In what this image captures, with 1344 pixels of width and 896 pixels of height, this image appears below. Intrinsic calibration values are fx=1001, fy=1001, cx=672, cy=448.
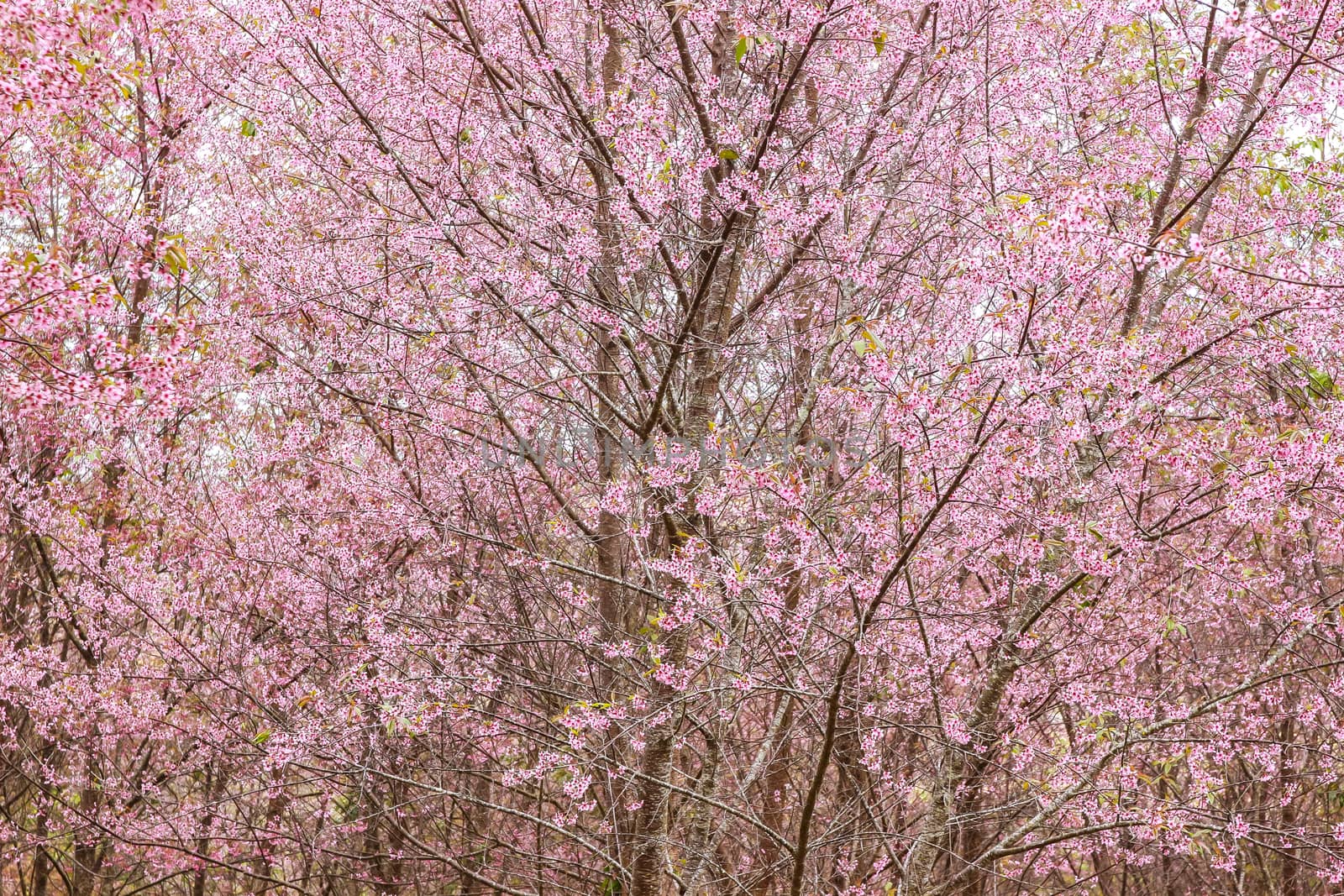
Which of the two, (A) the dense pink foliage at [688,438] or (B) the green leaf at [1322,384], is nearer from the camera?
(A) the dense pink foliage at [688,438]

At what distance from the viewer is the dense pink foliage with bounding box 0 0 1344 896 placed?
4820mm

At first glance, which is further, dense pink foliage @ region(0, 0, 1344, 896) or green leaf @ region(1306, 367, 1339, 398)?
green leaf @ region(1306, 367, 1339, 398)

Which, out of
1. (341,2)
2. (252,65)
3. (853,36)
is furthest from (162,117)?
(853,36)

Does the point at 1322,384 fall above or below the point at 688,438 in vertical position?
above

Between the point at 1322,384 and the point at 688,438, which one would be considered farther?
the point at 688,438

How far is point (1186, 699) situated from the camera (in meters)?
→ 8.99

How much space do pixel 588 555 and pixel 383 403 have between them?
2.74 m

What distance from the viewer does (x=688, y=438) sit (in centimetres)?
590

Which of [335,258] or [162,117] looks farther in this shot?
[162,117]

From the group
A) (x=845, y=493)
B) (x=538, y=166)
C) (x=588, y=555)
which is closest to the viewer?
(x=538, y=166)

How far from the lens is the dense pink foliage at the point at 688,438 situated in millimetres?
4820

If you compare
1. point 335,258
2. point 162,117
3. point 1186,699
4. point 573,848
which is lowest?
point 573,848

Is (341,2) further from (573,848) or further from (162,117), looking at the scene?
(573,848)

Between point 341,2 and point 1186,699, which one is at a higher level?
point 341,2
